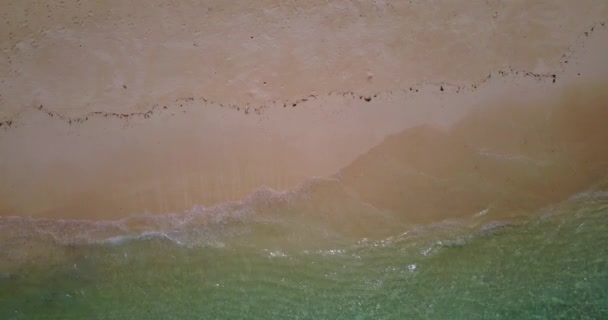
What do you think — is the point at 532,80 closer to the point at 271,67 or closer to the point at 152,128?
the point at 271,67

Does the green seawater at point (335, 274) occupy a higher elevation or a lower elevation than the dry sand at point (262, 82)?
lower

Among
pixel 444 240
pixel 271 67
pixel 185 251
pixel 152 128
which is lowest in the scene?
pixel 185 251

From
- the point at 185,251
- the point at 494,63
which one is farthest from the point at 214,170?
the point at 494,63

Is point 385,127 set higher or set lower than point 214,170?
higher

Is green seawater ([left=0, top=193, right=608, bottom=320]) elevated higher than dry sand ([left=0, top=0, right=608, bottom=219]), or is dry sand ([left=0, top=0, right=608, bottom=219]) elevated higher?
dry sand ([left=0, top=0, right=608, bottom=219])
